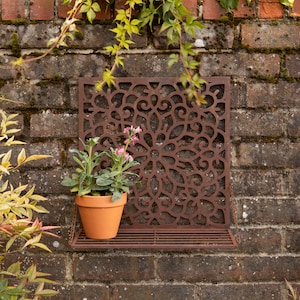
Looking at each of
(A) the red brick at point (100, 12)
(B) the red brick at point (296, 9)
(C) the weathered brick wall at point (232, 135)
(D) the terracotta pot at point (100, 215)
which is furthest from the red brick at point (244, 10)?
(D) the terracotta pot at point (100, 215)

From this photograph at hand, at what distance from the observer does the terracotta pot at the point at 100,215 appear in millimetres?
1393

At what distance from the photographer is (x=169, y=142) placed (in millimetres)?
1544

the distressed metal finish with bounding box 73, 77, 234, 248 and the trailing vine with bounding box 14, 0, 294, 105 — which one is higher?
the trailing vine with bounding box 14, 0, 294, 105

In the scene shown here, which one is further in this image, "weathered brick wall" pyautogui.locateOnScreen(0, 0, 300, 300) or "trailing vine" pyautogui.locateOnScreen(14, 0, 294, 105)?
"weathered brick wall" pyautogui.locateOnScreen(0, 0, 300, 300)

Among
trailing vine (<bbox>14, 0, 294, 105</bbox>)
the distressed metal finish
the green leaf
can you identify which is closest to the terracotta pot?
the distressed metal finish

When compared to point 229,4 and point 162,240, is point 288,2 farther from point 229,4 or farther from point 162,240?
point 162,240

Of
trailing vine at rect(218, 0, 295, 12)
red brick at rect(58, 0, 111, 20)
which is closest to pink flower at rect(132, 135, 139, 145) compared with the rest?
red brick at rect(58, 0, 111, 20)

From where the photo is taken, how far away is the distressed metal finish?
60.7 inches

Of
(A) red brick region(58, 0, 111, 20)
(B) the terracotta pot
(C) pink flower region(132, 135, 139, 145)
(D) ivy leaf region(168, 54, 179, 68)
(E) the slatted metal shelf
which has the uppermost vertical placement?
(A) red brick region(58, 0, 111, 20)

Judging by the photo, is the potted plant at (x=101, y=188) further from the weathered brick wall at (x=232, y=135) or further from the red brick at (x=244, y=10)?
the red brick at (x=244, y=10)

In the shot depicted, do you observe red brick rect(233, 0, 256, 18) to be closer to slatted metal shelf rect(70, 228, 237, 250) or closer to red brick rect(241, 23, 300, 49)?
red brick rect(241, 23, 300, 49)

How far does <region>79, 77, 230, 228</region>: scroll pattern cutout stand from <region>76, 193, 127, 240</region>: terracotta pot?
0.13 m

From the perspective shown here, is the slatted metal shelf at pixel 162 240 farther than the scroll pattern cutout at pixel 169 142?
No

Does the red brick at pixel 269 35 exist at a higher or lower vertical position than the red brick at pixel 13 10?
lower
